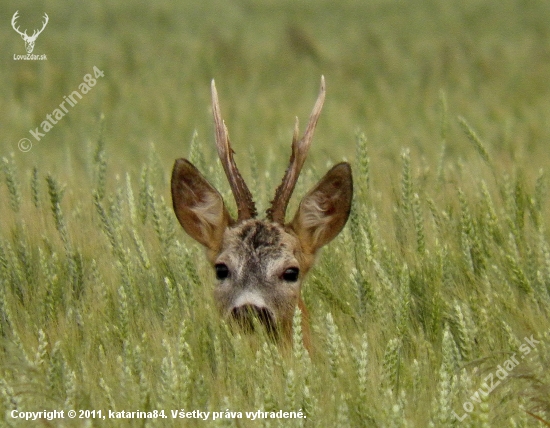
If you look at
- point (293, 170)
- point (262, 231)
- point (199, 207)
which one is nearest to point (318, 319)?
point (262, 231)

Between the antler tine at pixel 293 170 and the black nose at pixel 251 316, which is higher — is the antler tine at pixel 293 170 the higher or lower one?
the higher one

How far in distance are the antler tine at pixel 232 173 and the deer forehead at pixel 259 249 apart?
123 millimetres

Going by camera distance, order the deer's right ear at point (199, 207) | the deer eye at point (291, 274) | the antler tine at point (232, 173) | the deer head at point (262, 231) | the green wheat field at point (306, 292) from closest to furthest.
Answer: the green wheat field at point (306, 292) < the deer head at point (262, 231) < the deer eye at point (291, 274) < the antler tine at point (232, 173) < the deer's right ear at point (199, 207)

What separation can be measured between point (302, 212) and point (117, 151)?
626 cm

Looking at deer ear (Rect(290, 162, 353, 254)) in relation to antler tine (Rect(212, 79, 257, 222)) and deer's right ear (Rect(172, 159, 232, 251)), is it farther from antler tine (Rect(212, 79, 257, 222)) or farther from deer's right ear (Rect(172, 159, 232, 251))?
deer's right ear (Rect(172, 159, 232, 251))

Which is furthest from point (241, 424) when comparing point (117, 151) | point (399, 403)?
point (117, 151)

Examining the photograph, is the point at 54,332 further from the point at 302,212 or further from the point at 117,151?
the point at 117,151

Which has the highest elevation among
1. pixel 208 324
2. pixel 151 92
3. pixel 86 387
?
pixel 151 92

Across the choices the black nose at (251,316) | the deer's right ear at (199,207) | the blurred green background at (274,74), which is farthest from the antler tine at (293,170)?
the blurred green background at (274,74)

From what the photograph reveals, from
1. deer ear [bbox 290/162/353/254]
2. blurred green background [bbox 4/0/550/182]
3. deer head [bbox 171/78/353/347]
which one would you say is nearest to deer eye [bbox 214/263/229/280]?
deer head [bbox 171/78/353/347]

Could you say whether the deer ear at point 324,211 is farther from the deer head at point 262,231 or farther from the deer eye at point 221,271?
the deer eye at point 221,271

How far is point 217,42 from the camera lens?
51.0ft

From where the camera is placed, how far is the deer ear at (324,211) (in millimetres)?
5230

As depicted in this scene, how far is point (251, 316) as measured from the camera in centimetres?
467
